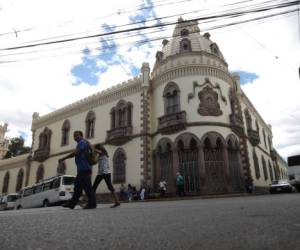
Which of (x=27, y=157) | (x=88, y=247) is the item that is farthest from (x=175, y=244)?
Result: (x=27, y=157)

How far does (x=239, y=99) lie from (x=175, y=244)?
Answer: 22605mm

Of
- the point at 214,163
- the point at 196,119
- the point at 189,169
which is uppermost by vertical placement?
the point at 196,119

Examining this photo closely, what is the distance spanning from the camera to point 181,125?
19.0 meters

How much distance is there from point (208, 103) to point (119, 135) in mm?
7191

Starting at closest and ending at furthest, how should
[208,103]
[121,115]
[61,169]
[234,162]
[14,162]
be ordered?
[234,162], [208,103], [121,115], [61,169], [14,162]

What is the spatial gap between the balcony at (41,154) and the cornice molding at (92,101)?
326 cm

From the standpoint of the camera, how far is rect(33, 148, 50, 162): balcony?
27828mm

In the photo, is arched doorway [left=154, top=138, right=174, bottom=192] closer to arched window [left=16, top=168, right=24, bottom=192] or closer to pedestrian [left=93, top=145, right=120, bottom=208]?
pedestrian [left=93, top=145, right=120, bottom=208]

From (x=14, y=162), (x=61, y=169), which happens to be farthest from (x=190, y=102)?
(x=14, y=162)

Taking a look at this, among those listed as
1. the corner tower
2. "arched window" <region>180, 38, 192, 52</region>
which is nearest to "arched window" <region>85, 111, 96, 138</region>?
the corner tower

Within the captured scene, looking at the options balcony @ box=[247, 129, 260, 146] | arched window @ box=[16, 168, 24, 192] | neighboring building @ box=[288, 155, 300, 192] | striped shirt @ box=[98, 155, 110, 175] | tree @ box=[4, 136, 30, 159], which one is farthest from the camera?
tree @ box=[4, 136, 30, 159]

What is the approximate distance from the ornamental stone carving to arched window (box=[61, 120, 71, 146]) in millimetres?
14051

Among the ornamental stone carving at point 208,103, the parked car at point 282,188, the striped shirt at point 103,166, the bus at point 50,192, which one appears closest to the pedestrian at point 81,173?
the striped shirt at point 103,166

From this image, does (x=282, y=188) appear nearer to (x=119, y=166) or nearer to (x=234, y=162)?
(x=234, y=162)
